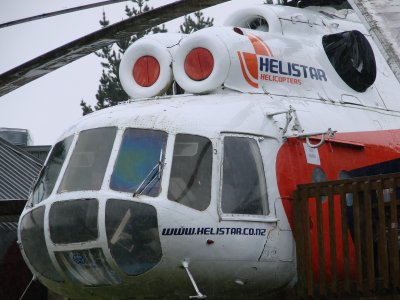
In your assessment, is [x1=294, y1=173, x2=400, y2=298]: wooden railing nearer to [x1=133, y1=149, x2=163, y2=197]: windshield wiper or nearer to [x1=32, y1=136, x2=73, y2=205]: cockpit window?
[x1=133, y1=149, x2=163, y2=197]: windshield wiper

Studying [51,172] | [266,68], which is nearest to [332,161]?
[266,68]

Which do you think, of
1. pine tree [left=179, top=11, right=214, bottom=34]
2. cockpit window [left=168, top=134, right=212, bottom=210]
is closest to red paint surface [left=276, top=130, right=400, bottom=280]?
cockpit window [left=168, top=134, right=212, bottom=210]

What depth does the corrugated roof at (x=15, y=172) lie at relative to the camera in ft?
66.8

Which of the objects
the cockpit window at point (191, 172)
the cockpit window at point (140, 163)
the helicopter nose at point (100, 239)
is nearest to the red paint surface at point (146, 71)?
the cockpit window at point (140, 163)

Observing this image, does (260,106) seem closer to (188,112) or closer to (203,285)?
(188,112)

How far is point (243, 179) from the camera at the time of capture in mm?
11398

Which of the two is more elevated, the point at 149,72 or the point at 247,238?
the point at 149,72

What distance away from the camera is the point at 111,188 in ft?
36.2

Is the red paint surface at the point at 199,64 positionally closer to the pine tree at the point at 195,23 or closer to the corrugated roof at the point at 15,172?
the corrugated roof at the point at 15,172

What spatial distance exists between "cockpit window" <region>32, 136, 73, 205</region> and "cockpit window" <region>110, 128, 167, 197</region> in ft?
2.84

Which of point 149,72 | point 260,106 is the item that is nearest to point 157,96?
point 149,72

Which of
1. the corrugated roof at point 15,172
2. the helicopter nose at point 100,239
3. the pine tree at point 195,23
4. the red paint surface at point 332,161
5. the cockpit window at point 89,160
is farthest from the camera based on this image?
the pine tree at point 195,23

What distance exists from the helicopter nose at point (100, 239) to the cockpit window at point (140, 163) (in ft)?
0.71

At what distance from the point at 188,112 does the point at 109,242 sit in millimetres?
1632
